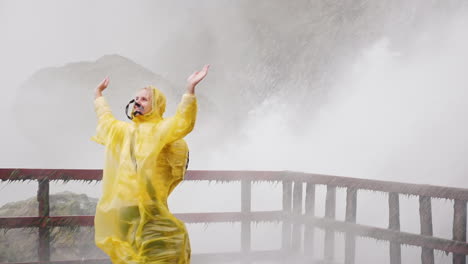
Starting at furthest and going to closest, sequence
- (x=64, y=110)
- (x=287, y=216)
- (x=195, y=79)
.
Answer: (x=64, y=110), (x=287, y=216), (x=195, y=79)

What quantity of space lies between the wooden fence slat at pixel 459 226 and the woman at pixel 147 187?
2767mm

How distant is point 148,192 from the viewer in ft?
12.1

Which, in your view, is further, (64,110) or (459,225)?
(64,110)

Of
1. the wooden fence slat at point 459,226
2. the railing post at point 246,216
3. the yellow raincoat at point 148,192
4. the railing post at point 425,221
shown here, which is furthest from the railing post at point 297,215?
the yellow raincoat at point 148,192

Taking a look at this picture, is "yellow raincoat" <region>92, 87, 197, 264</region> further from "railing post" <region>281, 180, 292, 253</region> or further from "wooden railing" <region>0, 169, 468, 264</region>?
"railing post" <region>281, 180, 292, 253</region>

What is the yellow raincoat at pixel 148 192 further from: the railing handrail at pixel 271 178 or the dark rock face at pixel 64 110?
the dark rock face at pixel 64 110

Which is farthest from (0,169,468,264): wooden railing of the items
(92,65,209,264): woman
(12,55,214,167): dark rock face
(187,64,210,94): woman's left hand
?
(12,55,214,167): dark rock face

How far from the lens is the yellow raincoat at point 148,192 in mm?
3654

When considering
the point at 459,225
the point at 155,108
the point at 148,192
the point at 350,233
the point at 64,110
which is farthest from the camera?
the point at 64,110

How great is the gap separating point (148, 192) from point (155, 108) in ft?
1.81

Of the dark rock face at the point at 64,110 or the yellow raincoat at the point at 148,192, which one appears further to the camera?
the dark rock face at the point at 64,110

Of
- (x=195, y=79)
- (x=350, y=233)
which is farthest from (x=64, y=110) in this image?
(x=195, y=79)

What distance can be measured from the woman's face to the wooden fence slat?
3.11 m

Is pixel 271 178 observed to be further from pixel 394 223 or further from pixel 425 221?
pixel 425 221
